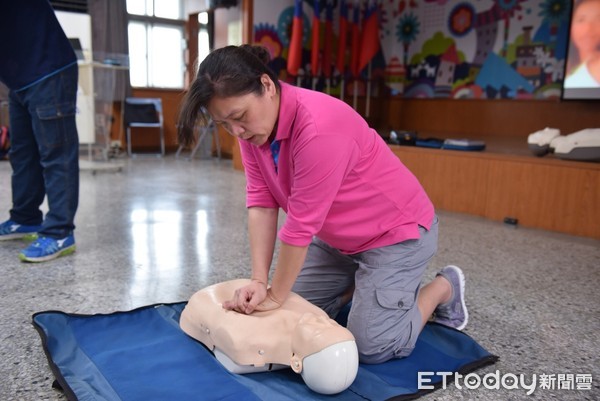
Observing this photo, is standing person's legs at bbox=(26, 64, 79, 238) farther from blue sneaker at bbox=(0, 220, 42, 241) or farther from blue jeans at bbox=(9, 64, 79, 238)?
blue sneaker at bbox=(0, 220, 42, 241)

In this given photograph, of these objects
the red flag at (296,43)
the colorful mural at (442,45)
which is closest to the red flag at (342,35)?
the colorful mural at (442,45)

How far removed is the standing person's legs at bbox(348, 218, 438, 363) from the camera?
3.82ft

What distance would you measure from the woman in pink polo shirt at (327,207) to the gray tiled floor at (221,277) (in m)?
0.20

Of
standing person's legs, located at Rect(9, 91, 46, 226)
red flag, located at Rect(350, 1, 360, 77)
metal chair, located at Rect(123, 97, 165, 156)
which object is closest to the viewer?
standing person's legs, located at Rect(9, 91, 46, 226)

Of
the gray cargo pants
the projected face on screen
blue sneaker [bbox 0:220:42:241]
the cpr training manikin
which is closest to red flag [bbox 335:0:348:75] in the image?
the projected face on screen

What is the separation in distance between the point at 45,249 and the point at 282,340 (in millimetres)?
1157

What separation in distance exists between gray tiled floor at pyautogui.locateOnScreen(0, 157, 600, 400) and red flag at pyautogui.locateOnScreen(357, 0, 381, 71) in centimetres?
251

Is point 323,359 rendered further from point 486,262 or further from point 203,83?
point 486,262

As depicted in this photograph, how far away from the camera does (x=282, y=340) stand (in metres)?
1.08

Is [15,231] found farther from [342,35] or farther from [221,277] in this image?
[342,35]

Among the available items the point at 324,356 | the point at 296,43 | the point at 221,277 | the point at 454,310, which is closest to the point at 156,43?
the point at 296,43

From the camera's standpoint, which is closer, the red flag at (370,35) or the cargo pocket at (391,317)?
the cargo pocket at (391,317)

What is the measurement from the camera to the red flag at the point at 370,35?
487 cm

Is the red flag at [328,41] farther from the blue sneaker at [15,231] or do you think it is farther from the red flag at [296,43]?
the blue sneaker at [15,231]
